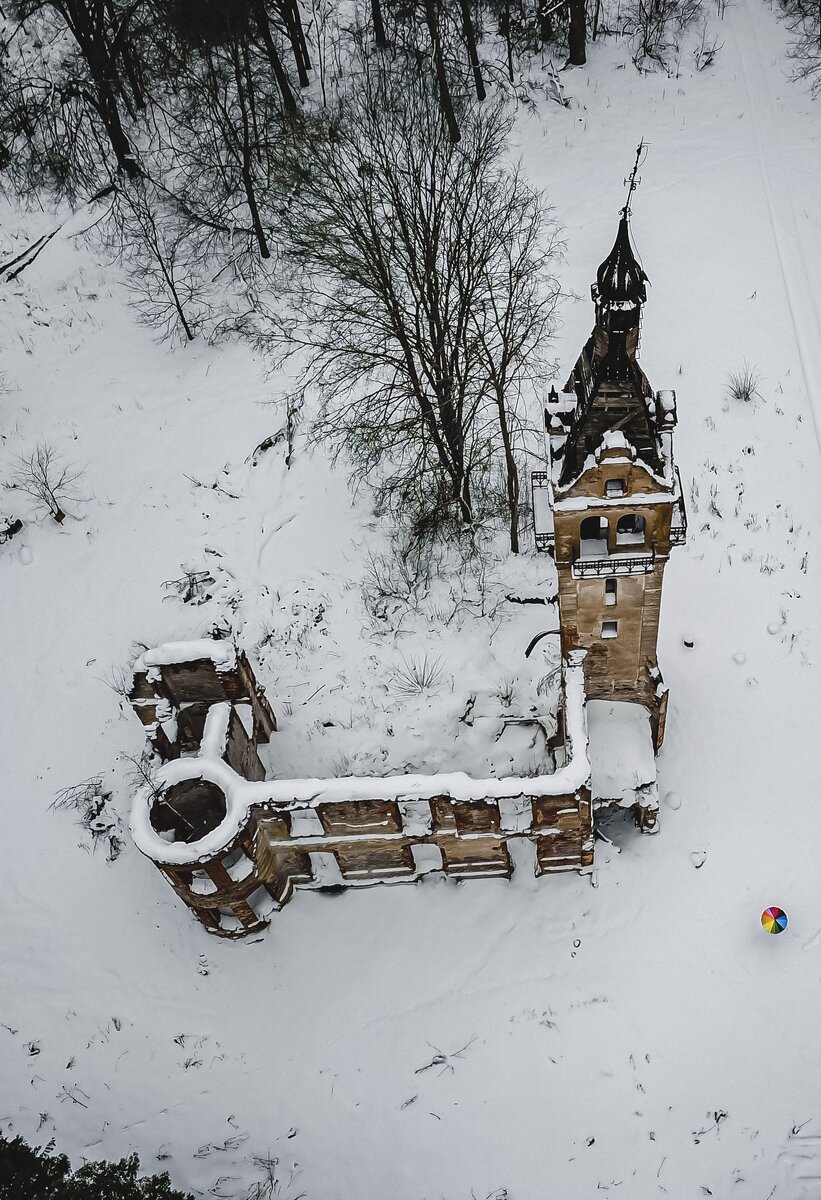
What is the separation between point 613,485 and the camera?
15781mm

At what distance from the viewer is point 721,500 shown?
2477 cm

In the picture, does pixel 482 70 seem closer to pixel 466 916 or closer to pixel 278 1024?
pixel 466 916

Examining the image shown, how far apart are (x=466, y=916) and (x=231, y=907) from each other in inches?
203

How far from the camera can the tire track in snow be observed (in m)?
27.9

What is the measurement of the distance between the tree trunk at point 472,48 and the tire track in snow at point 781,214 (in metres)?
A: 10.9

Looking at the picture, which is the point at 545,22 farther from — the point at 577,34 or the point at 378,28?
the point at 378,28

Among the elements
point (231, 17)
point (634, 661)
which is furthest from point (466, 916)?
point (231, 17)

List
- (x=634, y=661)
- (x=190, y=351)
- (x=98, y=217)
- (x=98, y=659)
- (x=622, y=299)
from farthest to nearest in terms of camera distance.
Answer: (x=98, y=217) < (x=190, y=351) < (x=98, y=659) < (x=634, y=661) < (x=622, y=299)

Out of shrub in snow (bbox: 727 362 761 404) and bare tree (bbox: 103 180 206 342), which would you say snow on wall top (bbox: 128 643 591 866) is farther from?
bare tree (bbox: 103 180 206 342)

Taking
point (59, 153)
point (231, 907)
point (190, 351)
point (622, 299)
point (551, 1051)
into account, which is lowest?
point (551, 1051)

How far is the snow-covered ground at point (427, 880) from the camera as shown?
17.4 metres

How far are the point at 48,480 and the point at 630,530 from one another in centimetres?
1968

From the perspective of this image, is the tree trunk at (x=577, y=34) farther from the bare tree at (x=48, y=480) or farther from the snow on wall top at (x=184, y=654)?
the snow on wall top at (x=184, y=654)

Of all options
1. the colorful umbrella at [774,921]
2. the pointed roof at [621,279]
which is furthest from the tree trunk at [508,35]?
the colorful umbrella at [774,921]
